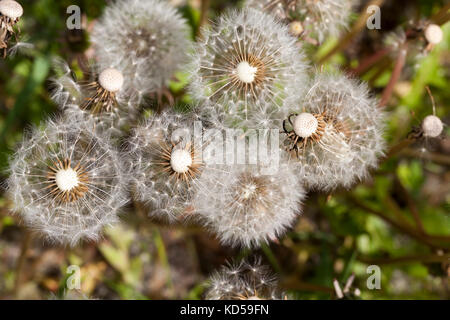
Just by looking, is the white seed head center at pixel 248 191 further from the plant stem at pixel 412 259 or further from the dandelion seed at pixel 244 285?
the plant stem at pixel 412 259

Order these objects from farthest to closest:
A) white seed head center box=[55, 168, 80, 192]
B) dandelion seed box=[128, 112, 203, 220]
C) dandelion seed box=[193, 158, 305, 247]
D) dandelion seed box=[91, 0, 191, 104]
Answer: dandelion seed box=[91, 0, 191, 104] → dandelion seed box=[193, 158, 305, 247] → dandelion seed box=[128, 112, 203, 220] → white seed head center box=[55, 168, 80, 192]

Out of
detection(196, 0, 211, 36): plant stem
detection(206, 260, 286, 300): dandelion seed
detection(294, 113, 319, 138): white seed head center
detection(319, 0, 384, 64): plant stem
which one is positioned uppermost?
detection(196, 0, 211, 36): plant stem

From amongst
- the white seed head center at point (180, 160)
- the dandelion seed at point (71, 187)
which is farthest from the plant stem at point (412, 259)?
the dandelion seed at point (71, 187)

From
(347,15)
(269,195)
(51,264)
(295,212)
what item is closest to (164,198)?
(269,195)

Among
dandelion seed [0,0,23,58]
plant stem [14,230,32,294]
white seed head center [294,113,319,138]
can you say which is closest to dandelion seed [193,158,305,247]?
white seed head center [294,113,319,138]

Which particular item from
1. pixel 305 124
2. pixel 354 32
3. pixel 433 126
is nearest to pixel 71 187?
pixel 305 124

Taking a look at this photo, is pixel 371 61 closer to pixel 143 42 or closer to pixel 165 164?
pixel 143 42

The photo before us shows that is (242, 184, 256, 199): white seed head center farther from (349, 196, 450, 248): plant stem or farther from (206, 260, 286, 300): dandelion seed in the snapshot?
(349, 196, 450, 248): plant stem
